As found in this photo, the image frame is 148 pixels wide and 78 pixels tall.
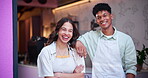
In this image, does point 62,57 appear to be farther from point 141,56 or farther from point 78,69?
point 141,56

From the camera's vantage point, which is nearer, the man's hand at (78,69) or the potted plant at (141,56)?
the man's hand at (78,69)

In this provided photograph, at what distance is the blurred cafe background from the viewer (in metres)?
3.29

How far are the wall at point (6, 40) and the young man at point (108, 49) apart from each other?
0.80m

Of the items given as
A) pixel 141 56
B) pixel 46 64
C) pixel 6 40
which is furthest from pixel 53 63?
pixel 141 56

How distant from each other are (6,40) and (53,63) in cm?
Result: 68

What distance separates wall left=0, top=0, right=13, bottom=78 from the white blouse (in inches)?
18.7

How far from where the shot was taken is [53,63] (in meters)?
2.41

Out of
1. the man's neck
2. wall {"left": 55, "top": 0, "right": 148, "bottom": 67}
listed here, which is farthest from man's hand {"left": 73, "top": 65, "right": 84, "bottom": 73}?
wall {"left": 55, "top": 0, "right": 148, "bottom": 67}

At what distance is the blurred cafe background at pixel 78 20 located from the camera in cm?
329

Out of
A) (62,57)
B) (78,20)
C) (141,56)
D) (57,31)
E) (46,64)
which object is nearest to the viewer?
(46,64)

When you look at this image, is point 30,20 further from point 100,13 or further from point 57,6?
point 100,13

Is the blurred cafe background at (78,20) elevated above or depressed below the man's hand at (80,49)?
above

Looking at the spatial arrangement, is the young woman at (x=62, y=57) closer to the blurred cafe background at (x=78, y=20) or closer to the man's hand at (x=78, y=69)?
the man's hand at (x=78, y=69)

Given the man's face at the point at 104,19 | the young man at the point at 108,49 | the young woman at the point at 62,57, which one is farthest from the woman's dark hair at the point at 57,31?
the man's face at the point at 104,19
